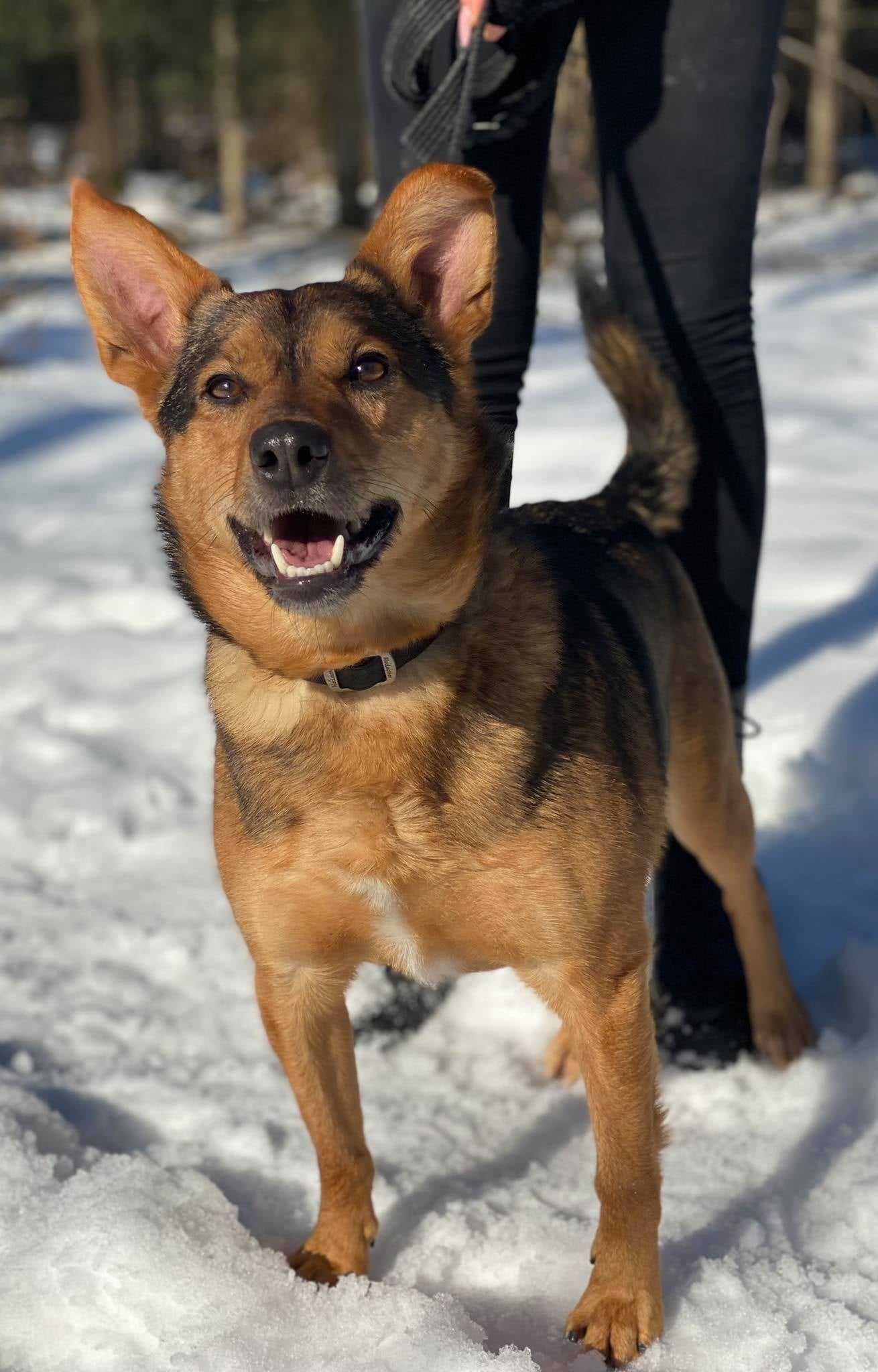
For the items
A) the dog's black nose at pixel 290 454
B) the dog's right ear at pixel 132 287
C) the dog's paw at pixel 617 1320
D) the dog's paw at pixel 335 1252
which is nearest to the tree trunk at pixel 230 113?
the dog's right ear at pixel 132 287

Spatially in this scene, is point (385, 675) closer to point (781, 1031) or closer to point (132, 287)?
point (132, 287)

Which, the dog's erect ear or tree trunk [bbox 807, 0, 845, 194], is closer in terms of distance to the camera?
the dog's erect ear

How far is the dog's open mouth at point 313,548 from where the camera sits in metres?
1.99

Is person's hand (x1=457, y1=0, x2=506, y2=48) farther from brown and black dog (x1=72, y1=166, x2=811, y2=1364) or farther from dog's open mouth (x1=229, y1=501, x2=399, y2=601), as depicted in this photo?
dog's open mouth (x1=229, y1=501, x2=399, y2=601)

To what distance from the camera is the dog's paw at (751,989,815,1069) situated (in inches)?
112

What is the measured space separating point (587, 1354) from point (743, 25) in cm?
248

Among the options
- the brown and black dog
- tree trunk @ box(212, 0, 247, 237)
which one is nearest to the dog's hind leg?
the brown and black dog

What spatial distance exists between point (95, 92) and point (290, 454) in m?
25.8

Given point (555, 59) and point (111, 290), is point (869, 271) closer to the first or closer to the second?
point (555, 59)

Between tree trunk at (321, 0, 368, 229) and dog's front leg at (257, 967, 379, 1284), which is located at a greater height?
dog's front leg at (257, 967, 379, 1284)

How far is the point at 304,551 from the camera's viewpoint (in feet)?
6.81

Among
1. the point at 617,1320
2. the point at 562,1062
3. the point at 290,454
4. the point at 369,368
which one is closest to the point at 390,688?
the point at 290,454

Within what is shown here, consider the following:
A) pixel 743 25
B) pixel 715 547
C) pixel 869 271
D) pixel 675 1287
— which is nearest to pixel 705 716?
pixel 715 547

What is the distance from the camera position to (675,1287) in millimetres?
2215
